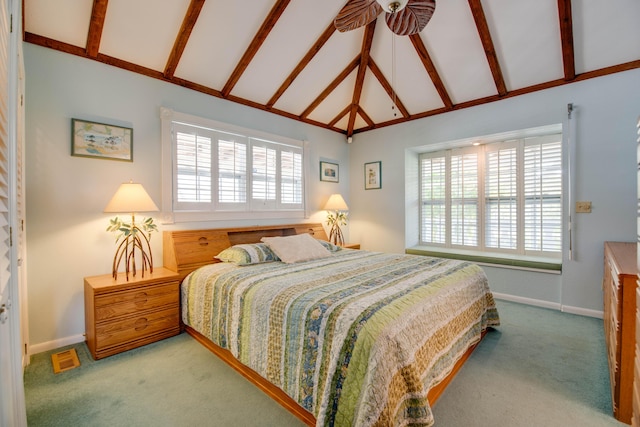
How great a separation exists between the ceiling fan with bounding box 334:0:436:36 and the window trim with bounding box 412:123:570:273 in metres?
2.22

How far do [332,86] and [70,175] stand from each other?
3.16 meters

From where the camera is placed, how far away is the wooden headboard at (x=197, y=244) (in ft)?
9.55

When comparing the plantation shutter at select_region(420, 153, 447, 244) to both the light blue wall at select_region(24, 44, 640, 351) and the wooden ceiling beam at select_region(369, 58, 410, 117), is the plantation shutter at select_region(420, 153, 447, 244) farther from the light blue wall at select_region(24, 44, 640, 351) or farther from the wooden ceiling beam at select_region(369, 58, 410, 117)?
the wooden ceiling beam at select_region(369, 58, 410, 117)

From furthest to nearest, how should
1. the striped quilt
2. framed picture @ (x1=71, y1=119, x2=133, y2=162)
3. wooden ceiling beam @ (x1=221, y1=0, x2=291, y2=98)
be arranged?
1. wooden ceiling beam @ (x1=221, y1=0, x2=291, y2=98)
2. framed picture @ (x1=71, y1=119, x2=133, y2=162)
3. the striped quilt

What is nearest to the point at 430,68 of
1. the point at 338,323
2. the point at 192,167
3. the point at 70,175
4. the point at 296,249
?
the point at 296,249

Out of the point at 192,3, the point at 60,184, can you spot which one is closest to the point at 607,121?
the point at 192,3

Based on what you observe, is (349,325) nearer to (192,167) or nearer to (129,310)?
(129,310)

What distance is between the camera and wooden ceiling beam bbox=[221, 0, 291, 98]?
273cm

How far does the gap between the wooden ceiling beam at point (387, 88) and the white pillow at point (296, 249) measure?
2.42 metres

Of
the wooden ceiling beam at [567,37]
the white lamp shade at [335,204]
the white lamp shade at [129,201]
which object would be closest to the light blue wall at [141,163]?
the wooden ceiling beam at [567,37]

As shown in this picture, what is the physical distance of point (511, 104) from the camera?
12.0 feet

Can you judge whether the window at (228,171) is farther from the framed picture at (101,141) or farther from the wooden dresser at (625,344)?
the wooden dresser at (625,344)

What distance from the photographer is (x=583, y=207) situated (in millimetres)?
3197

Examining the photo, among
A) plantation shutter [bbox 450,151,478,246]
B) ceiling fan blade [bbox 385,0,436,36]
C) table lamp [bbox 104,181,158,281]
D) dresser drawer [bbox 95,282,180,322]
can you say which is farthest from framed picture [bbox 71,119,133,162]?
plantation shutter [bbox 450,151,478,246]
